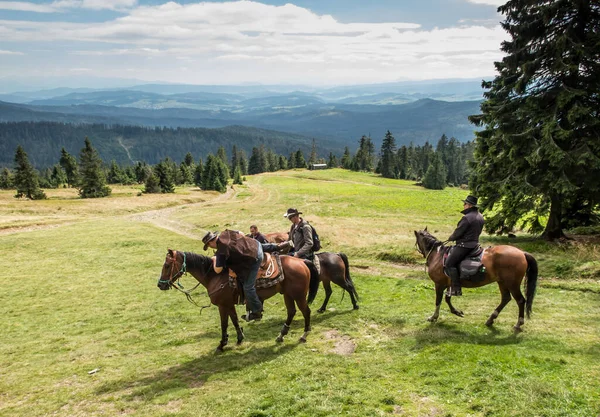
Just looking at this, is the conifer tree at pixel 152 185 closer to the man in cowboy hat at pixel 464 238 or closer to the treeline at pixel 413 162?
the treeline at pixel 413 162

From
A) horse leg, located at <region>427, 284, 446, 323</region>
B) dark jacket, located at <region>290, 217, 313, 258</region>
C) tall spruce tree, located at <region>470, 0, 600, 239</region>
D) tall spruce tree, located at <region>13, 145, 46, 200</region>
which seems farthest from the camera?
→ tall spruce tree, located at <region>13, 145, 46, 200</region>

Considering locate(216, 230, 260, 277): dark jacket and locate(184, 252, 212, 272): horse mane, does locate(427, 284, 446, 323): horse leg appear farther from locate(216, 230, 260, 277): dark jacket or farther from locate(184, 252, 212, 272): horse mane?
locate(184, 252, 212, 272): horse mane

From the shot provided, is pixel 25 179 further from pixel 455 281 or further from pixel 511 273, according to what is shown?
pixel 511 273

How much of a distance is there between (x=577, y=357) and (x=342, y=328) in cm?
654

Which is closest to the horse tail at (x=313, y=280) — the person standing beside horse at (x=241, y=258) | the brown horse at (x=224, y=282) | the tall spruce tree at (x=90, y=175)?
the brown horse at (x=224, y=282)

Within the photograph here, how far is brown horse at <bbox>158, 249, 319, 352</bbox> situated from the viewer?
440 inches

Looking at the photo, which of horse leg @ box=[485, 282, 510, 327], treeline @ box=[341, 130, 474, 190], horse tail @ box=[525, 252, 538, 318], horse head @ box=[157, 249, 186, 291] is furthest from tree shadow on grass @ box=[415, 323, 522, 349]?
treeline @ box=[341, 130, 474, 190]

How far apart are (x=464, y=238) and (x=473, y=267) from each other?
964 mm

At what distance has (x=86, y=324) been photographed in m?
15.6

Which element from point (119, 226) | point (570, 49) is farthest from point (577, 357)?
point (119, 226)

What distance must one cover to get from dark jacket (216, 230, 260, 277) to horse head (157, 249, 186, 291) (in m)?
1.39

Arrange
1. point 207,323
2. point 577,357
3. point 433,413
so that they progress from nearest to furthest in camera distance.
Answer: point 433,413
point 577,357
point 207,323

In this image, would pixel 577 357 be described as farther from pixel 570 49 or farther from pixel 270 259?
pixel 570 49

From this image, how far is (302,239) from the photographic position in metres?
13.4
